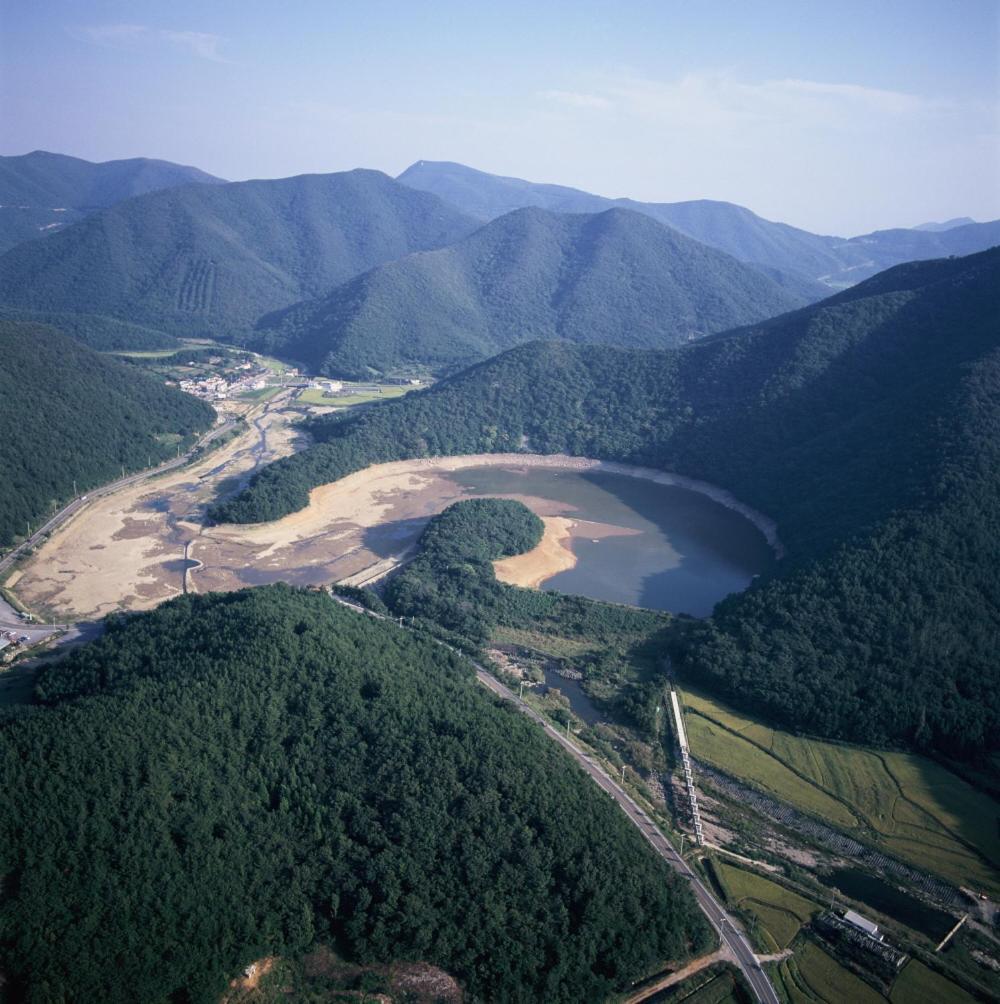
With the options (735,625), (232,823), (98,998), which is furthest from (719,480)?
(98,998)

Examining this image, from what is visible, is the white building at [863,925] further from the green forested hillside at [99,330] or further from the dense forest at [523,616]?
the green forested hillside at [99,330]

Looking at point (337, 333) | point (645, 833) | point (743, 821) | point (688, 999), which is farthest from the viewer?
point (337, 333)

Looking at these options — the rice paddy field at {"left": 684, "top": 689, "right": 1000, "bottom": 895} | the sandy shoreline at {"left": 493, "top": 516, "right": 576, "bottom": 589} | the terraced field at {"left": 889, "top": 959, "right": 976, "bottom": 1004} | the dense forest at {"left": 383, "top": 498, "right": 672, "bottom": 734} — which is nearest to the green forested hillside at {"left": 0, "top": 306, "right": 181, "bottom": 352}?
the dense forest at {"left": 383, "top": 498, "right": 672, "bottom": 734}

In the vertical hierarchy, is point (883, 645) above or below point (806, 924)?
above

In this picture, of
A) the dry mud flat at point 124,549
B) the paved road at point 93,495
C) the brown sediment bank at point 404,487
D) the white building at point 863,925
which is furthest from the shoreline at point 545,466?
the white building at point 863,925

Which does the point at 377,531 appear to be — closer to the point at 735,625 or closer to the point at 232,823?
the point at 735,625
